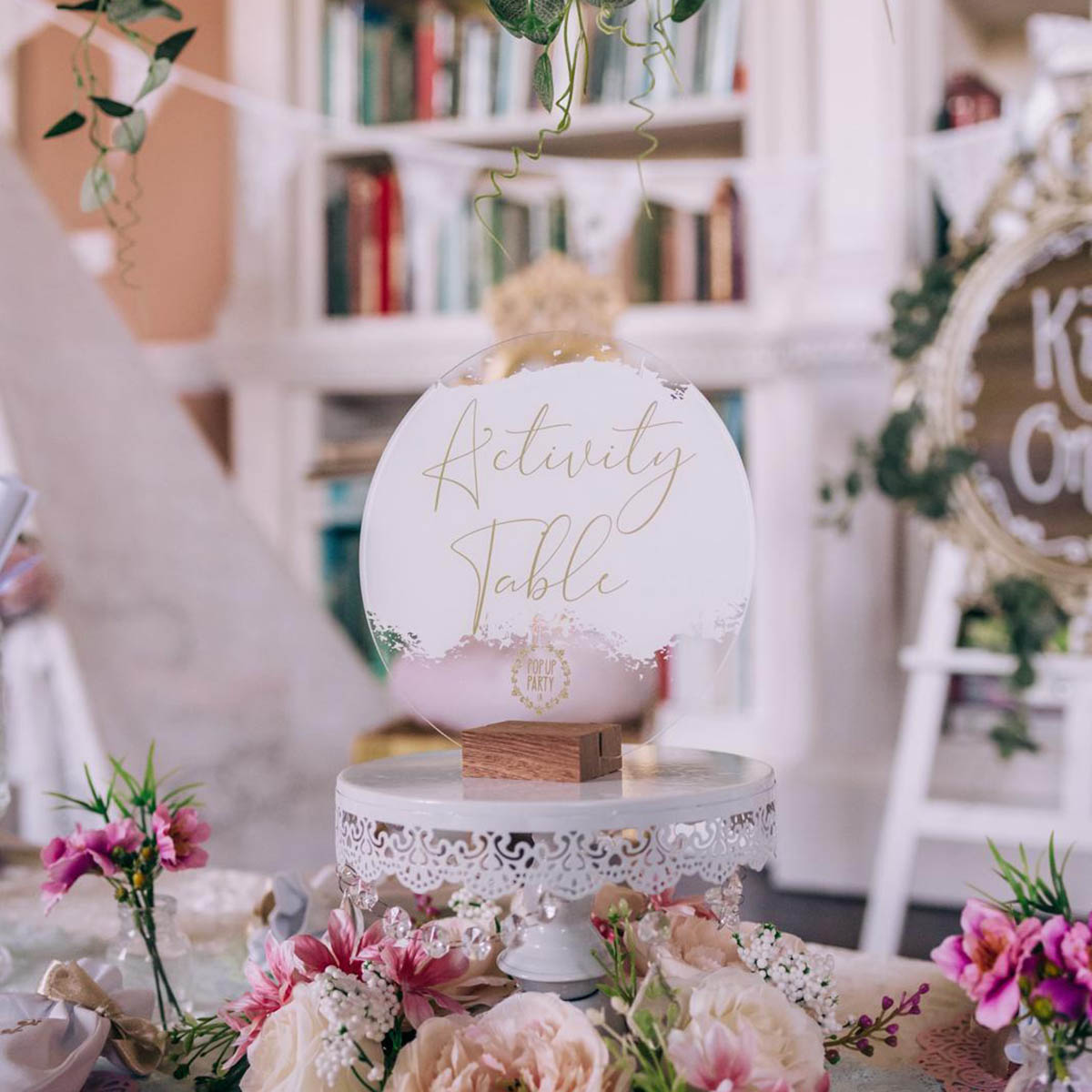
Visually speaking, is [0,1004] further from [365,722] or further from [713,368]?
[713,368]

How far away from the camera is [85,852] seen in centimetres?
82

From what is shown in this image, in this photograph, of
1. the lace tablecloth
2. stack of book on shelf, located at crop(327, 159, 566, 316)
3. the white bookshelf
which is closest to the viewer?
the lace tablecloth

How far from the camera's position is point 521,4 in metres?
0.68

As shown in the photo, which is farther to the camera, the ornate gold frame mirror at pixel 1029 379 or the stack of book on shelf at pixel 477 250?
the stack of book on shelf at pixel 477 250

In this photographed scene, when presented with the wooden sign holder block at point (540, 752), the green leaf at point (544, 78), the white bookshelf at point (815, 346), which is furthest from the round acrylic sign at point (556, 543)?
the white bookshelf at point (815, 346)

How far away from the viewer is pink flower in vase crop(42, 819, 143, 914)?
2.67 feet

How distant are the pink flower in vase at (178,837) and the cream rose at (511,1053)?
274 mm

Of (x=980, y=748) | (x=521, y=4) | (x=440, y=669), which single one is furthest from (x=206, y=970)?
(x=980, y=748)

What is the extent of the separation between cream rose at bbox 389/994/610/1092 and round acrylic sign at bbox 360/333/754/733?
0.62ft

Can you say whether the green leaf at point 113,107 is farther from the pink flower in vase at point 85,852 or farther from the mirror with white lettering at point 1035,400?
the mirror with white lettering at point 1035,400

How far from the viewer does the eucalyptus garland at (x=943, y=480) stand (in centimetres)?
201

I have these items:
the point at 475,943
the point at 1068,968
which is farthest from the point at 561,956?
the point at 1068,968

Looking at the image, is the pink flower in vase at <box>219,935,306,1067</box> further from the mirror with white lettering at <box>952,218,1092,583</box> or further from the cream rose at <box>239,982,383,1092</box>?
the mirror with white lettering at <box>952,218,1092,583</box>

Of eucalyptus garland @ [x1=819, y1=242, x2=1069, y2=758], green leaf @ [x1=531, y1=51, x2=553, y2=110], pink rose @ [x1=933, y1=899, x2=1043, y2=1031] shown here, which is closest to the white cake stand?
pink rose @ [x1=933, y1=899, x2=1043, y2=1031]
